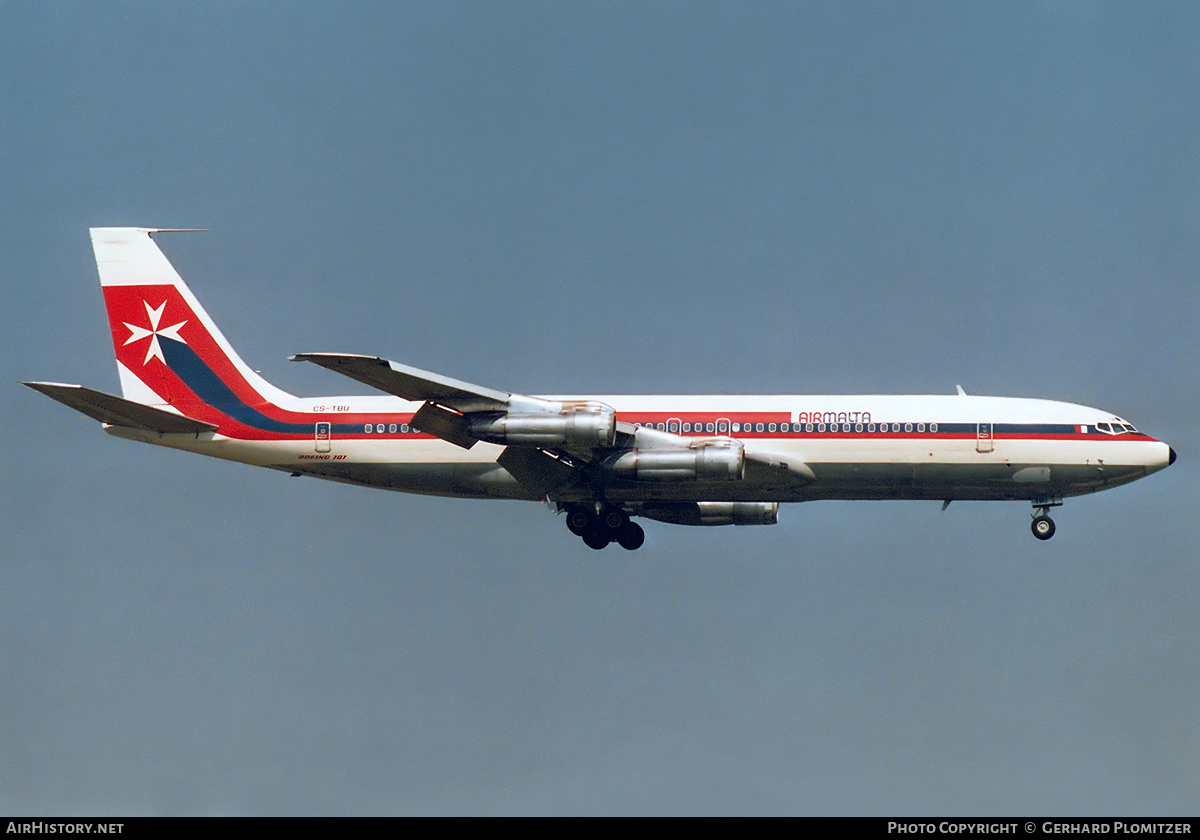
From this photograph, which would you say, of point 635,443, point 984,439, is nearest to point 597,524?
point 635,443

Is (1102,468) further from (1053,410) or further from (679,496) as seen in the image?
(679,496)

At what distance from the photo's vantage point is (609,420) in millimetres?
55281

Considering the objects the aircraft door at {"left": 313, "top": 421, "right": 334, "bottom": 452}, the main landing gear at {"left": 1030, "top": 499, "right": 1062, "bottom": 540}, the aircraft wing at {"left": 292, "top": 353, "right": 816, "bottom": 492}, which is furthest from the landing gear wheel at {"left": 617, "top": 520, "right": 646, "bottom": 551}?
the main landing gear at {"left": 1030, "top": 499, "right": 1062, "bottom": 540}

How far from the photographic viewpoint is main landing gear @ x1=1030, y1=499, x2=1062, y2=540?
58.2 metres

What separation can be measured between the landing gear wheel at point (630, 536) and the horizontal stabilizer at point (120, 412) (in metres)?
15.7

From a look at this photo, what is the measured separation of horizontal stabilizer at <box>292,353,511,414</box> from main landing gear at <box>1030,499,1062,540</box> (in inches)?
766

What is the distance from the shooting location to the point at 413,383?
54.0 metres

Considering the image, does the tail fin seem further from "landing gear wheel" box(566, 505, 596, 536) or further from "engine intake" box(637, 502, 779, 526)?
"engine intake" box(637, 502, 779, 526)

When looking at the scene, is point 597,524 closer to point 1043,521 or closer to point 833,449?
point 833,449

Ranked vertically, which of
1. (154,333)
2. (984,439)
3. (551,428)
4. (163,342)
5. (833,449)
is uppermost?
(154,333)

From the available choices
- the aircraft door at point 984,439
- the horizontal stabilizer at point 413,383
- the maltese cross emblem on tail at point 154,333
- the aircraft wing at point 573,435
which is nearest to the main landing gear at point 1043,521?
the aircraft door at point 984,439

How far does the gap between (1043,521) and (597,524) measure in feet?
52.9

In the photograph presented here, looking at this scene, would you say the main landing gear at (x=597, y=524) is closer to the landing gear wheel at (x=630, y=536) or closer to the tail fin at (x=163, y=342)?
the landing gear wheel at (x=630, y=536)
